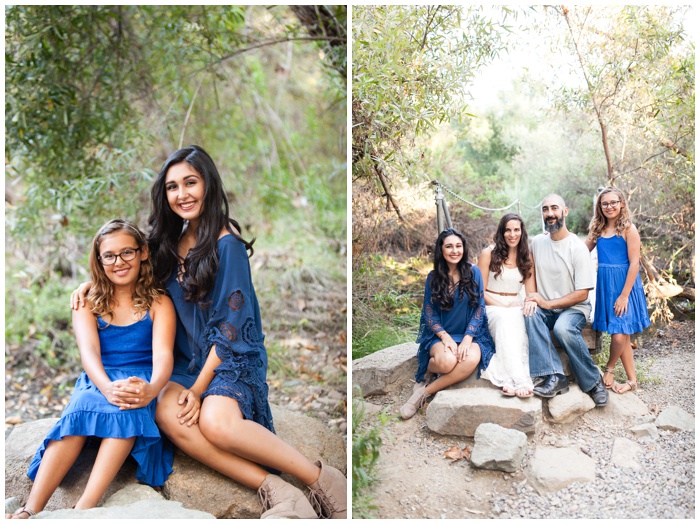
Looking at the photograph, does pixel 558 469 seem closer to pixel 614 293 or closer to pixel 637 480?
pixel 637 480

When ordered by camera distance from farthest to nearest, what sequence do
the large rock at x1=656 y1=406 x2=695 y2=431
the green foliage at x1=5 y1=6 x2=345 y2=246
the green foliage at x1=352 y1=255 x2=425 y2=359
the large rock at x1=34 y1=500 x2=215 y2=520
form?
the green foliage at x1=5 y1=6 x2=345 y2=246 → the green foliage at x1=352 y1=255 x2=425 y2=359 → the large rock at x1=656 y1=406 x2=695 y2=431 → the large rock at x1=34 y1=500 x2=215 y2=520

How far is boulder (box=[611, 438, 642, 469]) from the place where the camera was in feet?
7.67

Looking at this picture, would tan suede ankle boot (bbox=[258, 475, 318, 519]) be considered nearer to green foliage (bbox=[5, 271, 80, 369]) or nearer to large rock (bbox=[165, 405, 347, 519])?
large rock (bbox=[165, 405, 347, 519])

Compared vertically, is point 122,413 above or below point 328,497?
above

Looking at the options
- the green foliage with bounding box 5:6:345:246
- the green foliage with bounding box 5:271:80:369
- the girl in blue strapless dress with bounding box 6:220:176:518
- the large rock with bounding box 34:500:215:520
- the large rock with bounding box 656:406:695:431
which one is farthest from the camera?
the green foliage with bounding box 5:271:80:369

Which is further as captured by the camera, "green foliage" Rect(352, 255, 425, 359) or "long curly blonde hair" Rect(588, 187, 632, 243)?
"green foliage" Rect(352, 255, 425, 359)

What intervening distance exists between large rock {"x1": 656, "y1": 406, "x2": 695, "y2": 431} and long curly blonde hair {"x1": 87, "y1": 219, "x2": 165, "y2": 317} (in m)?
2.05

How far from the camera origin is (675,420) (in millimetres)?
2412

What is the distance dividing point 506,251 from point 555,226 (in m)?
0.22

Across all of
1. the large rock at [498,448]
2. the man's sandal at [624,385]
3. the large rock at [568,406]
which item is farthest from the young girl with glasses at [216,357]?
the man's sandal at [624,385]

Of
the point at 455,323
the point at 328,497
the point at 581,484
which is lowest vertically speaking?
the point at 328,497

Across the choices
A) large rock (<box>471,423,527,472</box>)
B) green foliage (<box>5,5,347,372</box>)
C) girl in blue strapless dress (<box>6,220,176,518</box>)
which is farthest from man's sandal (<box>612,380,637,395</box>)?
green foliage (<box>5,5,347,372</box>)

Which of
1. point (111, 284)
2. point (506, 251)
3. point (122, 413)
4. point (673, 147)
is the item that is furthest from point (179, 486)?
point (673, 147)

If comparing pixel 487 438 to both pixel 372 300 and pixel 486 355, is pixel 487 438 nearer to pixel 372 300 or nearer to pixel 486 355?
pixel 486 355
